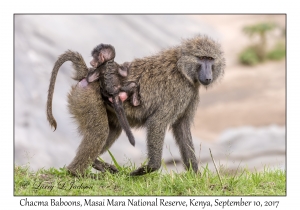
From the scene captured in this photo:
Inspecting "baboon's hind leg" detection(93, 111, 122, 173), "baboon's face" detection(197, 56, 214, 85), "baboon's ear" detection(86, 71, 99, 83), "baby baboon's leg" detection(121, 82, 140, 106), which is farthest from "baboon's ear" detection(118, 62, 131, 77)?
"baboon's face" detection(197, 56, 214, 85)

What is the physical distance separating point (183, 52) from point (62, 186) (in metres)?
2.42

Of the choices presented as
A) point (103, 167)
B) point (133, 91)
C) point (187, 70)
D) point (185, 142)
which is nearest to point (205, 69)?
point (187, 70)

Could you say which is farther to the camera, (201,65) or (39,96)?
(39,96)

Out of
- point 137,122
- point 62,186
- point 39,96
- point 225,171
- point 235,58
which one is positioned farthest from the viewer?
point 235,58

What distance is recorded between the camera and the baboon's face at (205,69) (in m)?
6.64

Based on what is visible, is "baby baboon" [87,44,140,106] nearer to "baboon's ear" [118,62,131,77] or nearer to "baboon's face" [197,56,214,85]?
"baboon's ear" [118,62,131,77]

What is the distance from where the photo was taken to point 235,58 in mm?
19469

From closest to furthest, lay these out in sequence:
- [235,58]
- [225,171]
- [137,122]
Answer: [225,171] → [137,122] → [235,58]

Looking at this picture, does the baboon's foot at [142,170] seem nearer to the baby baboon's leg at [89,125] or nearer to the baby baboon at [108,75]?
the baby baboon's leg at [89,125]

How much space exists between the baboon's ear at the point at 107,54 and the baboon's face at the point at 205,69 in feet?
3.80

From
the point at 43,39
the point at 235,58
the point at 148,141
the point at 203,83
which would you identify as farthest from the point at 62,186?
the point at 235,58

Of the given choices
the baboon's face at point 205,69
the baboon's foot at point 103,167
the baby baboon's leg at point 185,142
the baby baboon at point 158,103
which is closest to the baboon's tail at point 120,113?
the baby baboon at point 158,103

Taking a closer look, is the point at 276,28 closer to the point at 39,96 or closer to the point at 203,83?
the point at 39,96

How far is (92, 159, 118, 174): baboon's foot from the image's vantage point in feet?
23.1
